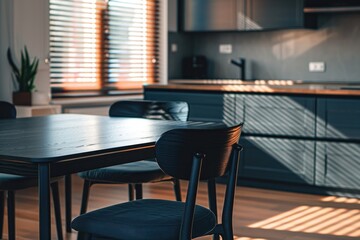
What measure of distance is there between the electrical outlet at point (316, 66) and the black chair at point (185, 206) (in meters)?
4.46

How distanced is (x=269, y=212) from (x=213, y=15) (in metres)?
3.27

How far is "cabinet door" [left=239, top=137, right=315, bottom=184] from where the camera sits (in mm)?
4980

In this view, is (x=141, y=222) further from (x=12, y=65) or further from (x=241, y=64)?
(x=241, y=64)

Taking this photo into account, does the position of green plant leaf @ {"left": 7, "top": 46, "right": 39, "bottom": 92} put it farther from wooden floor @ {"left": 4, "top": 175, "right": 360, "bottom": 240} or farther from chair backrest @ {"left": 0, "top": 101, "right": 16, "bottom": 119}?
chair backrest @ {"left": 0, "top": 101, "right": 16, "bottom": 119}

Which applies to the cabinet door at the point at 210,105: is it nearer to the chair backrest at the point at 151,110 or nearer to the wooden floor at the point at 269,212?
the wooden floor at the point at 269,212

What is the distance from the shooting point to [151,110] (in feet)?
12.5

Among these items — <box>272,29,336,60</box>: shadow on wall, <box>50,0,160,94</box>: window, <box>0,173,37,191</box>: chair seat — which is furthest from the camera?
<box>272,29,336,60</box>: shadow on wall

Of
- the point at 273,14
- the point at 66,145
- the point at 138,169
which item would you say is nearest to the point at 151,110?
the point at 138,169

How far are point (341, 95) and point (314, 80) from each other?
6.57ft

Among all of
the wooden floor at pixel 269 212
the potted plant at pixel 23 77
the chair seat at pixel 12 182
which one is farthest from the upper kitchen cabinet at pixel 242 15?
the chair seat at pixel 12 182

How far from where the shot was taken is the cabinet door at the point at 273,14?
21.5 feet

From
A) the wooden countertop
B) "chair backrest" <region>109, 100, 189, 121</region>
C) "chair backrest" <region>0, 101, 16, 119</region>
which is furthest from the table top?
the wooden countertop

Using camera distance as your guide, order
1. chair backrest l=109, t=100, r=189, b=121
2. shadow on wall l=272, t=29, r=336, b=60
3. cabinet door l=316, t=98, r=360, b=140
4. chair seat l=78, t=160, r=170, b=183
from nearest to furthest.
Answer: chair seat l=78, t=160, r=170, b=183 → chair backrest l=109, t=100, r=189, b=121 → cabinet door l=316, t=98, r=360, b=140 → shadow on wall l=272, t=29, r=336, b=60

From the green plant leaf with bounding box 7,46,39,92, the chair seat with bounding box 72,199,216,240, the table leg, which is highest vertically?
the green plant leaf with bounding box 7,46,39,92
